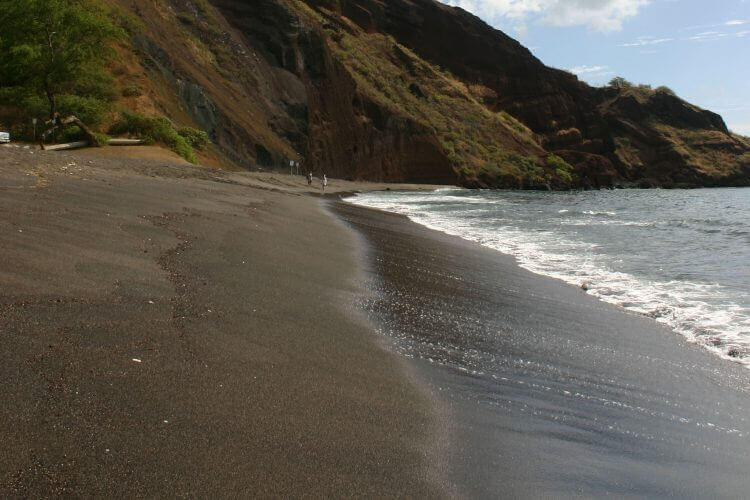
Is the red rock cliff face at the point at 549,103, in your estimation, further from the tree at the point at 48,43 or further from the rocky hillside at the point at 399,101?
the tree at the point at 48,43

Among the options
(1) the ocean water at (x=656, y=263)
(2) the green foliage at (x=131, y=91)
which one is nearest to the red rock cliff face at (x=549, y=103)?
(2) the green foliage at (x=131, y=91)

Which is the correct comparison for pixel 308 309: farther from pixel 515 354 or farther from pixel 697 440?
pixel 697 440

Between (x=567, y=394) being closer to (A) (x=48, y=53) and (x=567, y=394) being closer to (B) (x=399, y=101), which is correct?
(A) (x=48, y=53)

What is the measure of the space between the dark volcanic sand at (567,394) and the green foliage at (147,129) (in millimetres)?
21278

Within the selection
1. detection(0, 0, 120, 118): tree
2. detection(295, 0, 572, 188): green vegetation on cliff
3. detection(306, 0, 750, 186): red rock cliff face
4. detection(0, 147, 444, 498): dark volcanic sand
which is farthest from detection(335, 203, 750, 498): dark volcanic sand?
detection(306, 0, 750, 186): red rock cliff face

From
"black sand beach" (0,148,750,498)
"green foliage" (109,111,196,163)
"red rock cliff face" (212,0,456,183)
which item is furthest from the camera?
"red rock cliff face" (212,0,456,183)

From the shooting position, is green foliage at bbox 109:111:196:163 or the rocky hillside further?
the rocky hillside

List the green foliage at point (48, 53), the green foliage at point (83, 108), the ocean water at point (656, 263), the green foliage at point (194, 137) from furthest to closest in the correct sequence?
1. the green foliage at point (194, 137)
2. the green foliage at point (83, 108)
3. the green foliage at point (48, 53)
4. the ocean water at point (656, 263)

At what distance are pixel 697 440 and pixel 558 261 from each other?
8.66 meters

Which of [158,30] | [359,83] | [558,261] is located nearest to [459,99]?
[359,83]

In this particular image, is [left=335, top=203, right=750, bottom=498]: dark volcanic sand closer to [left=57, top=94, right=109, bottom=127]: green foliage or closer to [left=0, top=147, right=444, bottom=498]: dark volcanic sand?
[left=0, top=147, right=444, bottom=498]: dark volcanic sand

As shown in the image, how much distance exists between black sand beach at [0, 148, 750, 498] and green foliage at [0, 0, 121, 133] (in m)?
19.5

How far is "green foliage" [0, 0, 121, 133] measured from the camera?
986 inches

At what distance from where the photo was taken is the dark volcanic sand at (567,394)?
3.75 m
